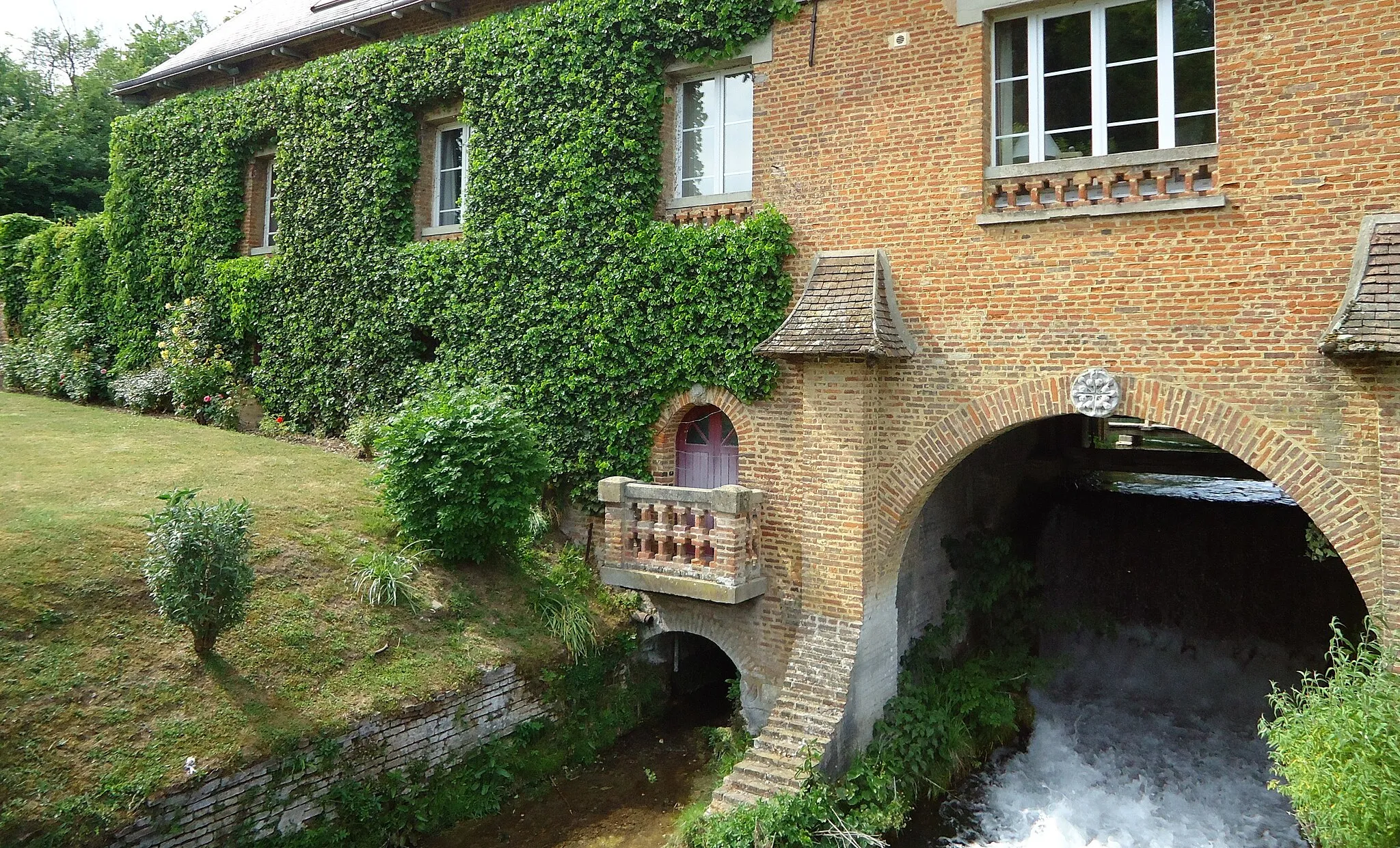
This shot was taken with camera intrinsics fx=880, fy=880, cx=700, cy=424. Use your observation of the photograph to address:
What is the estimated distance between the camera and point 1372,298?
273 inches

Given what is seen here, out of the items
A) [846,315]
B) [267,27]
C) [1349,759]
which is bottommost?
[1349,759]

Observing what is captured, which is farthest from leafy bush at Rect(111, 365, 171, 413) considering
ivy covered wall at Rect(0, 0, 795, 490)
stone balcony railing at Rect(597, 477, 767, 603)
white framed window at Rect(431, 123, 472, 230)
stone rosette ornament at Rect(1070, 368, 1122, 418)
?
stone rosette ornament at Rect(1070, 368, 1122, 418)

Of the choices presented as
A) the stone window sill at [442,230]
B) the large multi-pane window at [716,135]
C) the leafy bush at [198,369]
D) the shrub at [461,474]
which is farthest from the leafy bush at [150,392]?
the large multi-pane window at [716,135]

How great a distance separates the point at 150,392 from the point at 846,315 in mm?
13922

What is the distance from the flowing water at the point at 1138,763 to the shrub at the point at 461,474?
18.1 ft

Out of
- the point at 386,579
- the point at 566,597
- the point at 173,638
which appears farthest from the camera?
the point at 566,597

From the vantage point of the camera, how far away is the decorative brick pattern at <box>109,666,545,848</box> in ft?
21.8

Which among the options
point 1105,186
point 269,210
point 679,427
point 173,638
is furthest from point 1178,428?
point 269,210

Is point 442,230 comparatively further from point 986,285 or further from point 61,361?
point 61,361

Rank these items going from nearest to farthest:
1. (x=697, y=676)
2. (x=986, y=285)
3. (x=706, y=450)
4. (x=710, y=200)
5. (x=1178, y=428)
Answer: (x=1178, y=428) → (x=986, y=285) → (x=710, y=200) → (x=706, y=450) → (x=697, y=676)

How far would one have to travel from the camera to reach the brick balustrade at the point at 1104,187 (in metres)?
7.90

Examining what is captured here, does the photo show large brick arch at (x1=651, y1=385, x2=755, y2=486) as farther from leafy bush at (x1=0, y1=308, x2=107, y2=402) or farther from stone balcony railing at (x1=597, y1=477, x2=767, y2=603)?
leafy bush at (x1=0, y1=308, x2=107, y2=402)

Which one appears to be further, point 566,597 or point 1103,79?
point 566,597

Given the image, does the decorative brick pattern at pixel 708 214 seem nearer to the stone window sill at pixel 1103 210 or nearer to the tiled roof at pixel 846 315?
the tiled roof at pixel 846 315
